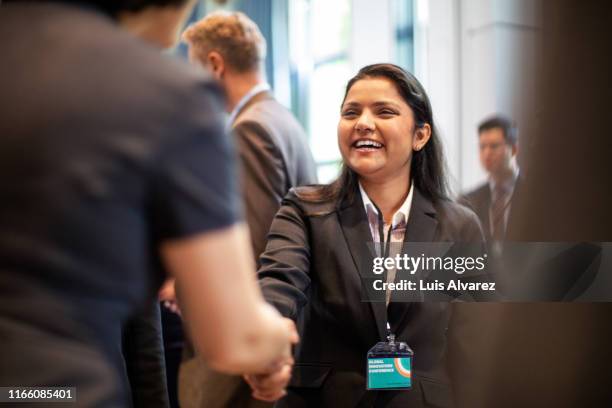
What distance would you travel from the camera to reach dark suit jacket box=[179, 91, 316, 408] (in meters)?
2.32

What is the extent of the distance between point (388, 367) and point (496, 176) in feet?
2.38

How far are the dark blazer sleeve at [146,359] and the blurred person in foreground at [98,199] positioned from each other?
1321 mm

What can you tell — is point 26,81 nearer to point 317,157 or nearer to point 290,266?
point 290,266

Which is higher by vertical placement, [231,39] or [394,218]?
[231,39]

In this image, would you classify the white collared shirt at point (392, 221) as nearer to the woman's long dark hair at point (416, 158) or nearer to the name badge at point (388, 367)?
the woman's long dark hair at point (416, 158)

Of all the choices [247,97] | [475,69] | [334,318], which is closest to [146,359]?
[334,318]

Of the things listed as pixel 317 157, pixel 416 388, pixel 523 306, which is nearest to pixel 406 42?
pixel 317 157

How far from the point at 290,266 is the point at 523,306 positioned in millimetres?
848

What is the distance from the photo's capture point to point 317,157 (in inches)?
102

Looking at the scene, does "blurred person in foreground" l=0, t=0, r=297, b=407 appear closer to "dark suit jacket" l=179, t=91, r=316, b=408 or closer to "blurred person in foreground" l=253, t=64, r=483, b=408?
"blurred person in foreground" l=253, t=64, r=483, b=408

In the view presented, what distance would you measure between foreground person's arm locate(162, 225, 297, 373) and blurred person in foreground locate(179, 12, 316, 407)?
1.46 meters

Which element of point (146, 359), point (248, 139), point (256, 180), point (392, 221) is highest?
point (248, 139)

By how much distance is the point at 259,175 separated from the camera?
2.39 m

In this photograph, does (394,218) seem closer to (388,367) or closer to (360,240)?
(360,240)
